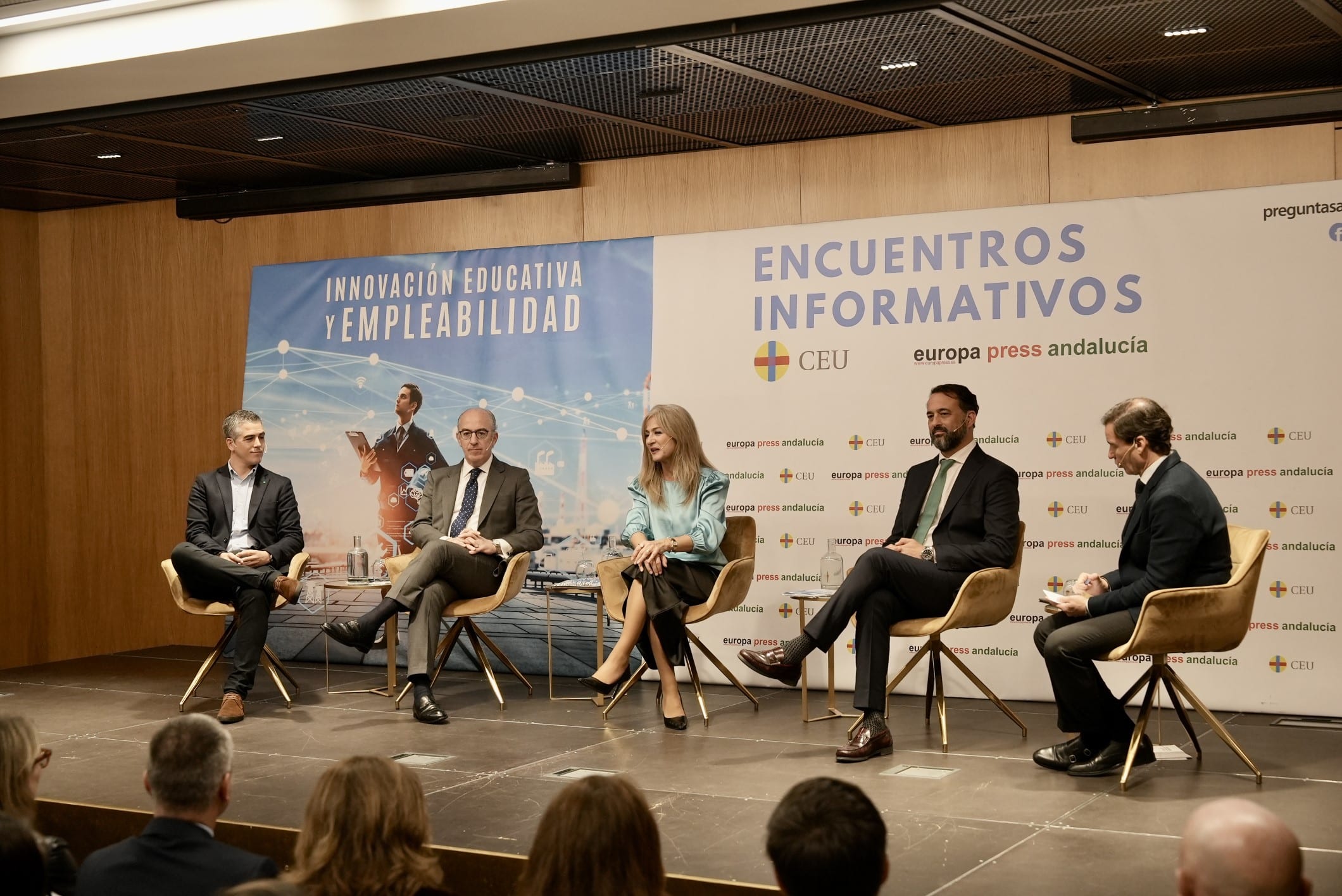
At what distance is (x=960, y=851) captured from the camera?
3.91 metres

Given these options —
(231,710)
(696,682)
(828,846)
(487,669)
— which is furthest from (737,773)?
(828,846)

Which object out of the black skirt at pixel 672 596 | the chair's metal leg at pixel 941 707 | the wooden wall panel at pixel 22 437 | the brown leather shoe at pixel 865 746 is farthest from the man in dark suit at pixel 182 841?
the wooden wall panel at pixel 22 437

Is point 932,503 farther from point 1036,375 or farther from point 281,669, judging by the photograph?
point 281,669

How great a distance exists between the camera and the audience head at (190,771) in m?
2.49

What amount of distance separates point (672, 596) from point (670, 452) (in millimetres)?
662

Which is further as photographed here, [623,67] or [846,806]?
[623,67]

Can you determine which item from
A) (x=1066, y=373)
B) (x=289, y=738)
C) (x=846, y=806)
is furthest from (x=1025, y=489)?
(x=846, y=806)

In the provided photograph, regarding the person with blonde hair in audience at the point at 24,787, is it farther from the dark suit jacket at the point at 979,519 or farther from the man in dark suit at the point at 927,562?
the dark suit jacket at the point at 979,519

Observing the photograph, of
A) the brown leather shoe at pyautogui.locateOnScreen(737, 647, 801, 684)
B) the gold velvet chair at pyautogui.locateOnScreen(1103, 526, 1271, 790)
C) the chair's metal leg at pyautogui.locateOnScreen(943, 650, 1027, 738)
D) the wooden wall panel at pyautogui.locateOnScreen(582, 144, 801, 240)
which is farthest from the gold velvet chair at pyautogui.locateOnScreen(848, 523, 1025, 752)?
the wooden wall panel at pyautogui.locateOnScreen(582, 144, 801, 240)

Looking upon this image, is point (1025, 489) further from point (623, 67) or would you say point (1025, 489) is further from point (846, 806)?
point (846, 806)

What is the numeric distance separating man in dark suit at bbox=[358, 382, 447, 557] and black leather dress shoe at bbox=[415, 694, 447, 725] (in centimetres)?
171

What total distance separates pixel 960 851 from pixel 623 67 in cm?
337

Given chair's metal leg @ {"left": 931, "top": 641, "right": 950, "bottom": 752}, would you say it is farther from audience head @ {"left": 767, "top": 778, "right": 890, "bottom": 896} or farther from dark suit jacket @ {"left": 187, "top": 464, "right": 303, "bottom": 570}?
audience head @ {"left": 767, "top": 778, "right": 890, "bottom": 896}

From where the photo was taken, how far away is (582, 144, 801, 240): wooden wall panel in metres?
7.14
